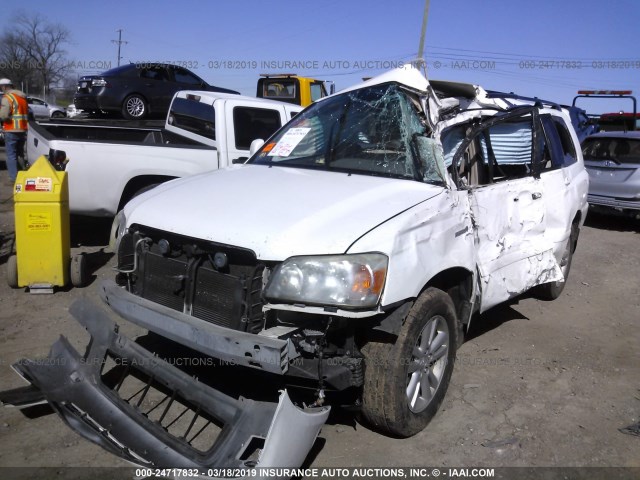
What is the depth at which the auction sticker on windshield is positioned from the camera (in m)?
4.48

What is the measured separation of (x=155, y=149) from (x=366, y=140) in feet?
11.5

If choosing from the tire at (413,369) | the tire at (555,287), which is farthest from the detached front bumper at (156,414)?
the tire at (555,287)

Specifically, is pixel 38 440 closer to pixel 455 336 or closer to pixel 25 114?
pixel 455 336

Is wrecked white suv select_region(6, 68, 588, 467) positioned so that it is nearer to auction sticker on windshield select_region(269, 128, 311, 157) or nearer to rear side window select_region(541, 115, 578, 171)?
auction sticker on windshield select_region(269, 128, 311, 157)

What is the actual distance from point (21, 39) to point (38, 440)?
5171cm

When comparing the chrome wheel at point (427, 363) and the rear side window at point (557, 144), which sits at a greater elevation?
the rear side window at point (557, 144)

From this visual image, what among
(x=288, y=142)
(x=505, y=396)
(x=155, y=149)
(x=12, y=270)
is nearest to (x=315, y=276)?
(x=288, y=142)

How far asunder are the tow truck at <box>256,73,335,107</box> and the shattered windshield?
465 inches

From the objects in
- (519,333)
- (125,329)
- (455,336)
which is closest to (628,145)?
(519,333)

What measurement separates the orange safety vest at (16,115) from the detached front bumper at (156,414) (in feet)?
26.1

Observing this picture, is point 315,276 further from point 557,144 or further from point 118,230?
point 557,144

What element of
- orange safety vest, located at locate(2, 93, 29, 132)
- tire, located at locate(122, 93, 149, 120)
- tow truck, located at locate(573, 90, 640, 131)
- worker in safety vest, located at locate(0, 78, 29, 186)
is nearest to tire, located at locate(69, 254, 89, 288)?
worker in safety vest, located at locate(0, 78, 29, 186)

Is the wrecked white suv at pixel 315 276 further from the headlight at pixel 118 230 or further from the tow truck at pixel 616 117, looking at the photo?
the tow truck at pixel 616 117

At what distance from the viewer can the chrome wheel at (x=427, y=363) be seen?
3434mm
